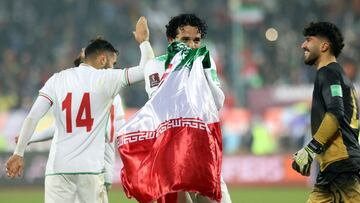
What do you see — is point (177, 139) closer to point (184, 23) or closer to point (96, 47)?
point (184, 23)

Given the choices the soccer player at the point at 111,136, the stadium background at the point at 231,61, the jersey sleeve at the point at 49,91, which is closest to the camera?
the jersey sleeve at the point at 49,91

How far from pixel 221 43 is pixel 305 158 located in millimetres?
21249

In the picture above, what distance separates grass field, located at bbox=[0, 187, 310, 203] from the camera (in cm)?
1772

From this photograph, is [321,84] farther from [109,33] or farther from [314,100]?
[109,33]

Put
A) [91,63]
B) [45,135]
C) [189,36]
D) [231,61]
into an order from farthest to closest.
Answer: [231,61] < [45,135] < [91,63] < [189,36]

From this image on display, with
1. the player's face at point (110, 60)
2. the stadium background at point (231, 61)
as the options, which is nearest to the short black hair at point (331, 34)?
the player's face at point (110, 60)

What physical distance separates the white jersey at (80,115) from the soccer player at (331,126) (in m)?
1.86

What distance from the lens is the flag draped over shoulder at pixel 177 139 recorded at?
278 inches

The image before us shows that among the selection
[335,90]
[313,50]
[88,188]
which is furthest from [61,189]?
[335,90]

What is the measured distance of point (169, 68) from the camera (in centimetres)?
742

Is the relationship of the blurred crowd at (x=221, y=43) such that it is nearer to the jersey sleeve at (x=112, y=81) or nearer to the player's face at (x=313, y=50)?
the jersey sleeve at (x=112, y=81)

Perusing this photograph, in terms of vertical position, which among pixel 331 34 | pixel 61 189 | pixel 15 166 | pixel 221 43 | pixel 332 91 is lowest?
pixel 61 189

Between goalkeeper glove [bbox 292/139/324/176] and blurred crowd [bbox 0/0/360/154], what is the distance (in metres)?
16.3

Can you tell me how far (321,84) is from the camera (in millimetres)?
7520
